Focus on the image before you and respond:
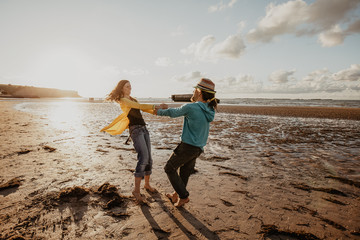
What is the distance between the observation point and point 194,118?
3.10 metres

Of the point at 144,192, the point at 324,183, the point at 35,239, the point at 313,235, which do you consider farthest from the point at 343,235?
the point at 35,239

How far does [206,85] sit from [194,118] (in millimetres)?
610

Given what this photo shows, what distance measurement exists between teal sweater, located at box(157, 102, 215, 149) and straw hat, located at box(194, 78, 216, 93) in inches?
10.1

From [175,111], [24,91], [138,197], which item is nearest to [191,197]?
[138,197]

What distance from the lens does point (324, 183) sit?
15.1 feet

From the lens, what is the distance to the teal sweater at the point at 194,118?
9.98 ft

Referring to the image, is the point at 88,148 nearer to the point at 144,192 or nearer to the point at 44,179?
the point at 44,179

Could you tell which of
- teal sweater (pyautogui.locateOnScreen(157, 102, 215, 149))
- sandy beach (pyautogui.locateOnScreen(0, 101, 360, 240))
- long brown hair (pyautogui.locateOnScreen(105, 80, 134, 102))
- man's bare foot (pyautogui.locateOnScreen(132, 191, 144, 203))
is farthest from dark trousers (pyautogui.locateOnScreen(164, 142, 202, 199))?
long brown hair (pyautogui.locateOnScreen(105, 80, 134, 102))

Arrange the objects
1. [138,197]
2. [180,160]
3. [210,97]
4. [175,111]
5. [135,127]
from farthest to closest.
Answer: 1. [135,127]
2. [138,197]
3. [180,160]
4. [210,97]
5. [175,111]

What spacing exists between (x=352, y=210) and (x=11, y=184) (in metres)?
7.13

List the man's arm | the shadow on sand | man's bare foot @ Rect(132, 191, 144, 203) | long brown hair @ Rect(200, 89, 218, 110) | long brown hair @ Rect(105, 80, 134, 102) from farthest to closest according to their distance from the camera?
1. long brown hair @ Rect(105, 80, 134, 102)
2. man's bare foot @ Rect(132, 191, 144, 203)
3. long brown hair @ Rect(200, 89, 218, 110)
4. the man's arm
5. the shadow on sand

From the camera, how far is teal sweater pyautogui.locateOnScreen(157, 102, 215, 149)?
3042 millimetres

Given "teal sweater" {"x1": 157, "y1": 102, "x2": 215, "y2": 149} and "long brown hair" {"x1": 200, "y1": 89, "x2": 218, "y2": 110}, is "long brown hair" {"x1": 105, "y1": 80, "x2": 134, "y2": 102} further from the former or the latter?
"long brown hair" {"x1": 200, "y1": 89, "x2": 218, "y2": 110}

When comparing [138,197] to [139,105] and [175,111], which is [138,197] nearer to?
[139,105]
